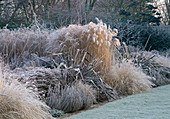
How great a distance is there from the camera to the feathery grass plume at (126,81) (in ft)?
17.7

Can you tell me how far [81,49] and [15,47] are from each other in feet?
5.64

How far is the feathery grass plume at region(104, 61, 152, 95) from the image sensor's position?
5391 mm

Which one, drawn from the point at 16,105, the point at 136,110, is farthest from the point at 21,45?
the point at 136,110

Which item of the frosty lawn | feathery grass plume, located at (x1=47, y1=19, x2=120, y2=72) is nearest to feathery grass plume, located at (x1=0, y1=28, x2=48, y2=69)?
feathery grass plume, located at (x1=47, y1=19, x2=120, y2=72)

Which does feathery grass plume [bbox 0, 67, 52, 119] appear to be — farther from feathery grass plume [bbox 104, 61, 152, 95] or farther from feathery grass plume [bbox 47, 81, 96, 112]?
feathery grass plume [bbox 104, 61, 152, 95]

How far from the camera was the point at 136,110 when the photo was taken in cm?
374

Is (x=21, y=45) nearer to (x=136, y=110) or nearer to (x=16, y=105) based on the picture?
(x=16, y=105)

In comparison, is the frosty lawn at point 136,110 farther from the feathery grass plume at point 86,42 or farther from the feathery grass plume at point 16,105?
the feathery grass plume at point 86,42

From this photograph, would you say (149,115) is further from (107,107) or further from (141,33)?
(141,33)

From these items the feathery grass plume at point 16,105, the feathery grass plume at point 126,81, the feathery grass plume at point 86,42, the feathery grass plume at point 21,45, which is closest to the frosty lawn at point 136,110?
the feathery grass plume at point 126,81

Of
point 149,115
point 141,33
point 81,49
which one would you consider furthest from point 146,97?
point 141,33

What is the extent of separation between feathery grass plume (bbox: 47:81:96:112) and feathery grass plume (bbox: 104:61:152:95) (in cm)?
112

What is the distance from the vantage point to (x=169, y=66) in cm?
767

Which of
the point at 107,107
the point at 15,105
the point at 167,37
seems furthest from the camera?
the point at 167,37
